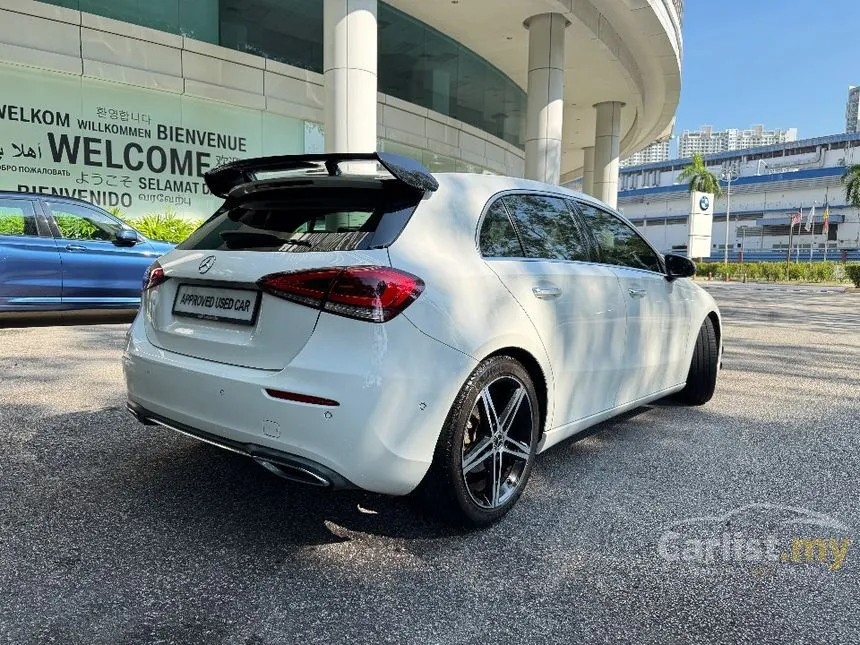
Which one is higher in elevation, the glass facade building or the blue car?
the glass facade building

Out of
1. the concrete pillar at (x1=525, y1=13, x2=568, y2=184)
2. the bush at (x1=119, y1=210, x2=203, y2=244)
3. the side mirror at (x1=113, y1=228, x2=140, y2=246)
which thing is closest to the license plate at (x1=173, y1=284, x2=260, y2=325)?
the side mirror at (x1=113, y1=228, x2=140, y2=246)

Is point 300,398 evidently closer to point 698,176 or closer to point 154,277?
point 154,277

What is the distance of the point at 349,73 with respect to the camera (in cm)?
1079

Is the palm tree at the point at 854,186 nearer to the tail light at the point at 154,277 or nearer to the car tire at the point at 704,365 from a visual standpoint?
the car tire at the point at 704,365

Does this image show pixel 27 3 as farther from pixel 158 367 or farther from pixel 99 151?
pixel 158 367

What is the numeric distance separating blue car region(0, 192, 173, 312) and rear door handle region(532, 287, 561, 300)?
6.88 metres

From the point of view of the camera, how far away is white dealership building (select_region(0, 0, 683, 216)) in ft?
38.5

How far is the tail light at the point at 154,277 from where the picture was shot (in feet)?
9.44

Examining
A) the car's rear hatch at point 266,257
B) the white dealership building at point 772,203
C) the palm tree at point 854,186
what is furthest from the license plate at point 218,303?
the white dealership building at point 772,203

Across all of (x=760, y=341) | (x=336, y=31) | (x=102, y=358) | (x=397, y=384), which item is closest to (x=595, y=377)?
(x=397, y=384)

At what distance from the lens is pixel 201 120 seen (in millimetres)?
13984

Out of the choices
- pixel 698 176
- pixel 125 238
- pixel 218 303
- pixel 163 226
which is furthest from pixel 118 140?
pixel 698 176

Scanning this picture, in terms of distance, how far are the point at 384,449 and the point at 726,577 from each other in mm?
1404

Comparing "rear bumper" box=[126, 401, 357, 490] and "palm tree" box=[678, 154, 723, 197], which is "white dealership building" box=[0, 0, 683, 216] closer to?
"rear bumper" box=[126, 401, 357, 490]
